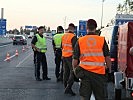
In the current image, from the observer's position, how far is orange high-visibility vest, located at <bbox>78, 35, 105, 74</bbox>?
291 inches

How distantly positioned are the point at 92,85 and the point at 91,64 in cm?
36

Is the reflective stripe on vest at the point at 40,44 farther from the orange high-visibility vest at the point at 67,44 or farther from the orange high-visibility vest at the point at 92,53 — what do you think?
the orange high-visibility vest at the point at 92,53

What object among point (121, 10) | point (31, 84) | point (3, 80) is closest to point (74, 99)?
point (31, 84)

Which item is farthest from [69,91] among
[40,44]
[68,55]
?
[40,44]

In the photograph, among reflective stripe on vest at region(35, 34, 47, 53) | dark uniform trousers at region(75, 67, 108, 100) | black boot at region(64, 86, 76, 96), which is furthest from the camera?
reflective stripe on vest at region(35, 34, 47, 53)

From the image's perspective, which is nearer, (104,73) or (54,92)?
(104,73)

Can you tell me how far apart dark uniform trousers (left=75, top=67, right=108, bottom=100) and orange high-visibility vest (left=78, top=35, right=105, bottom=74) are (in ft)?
0.33

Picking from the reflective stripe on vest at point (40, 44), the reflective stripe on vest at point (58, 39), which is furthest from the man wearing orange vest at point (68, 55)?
the reflective stripe on vest at point (40, 44)

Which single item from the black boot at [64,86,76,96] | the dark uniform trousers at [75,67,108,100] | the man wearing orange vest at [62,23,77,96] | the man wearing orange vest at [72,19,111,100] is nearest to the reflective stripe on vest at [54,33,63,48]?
the man wearing orange vest at [62,23,77,96]

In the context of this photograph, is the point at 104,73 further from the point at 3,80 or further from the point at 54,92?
the point at 3,80

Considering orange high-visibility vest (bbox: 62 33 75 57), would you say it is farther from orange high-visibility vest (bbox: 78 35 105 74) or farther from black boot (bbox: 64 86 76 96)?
orange high-visibility vest (bbox: 78 35 105 74)

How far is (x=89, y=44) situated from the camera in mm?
7406

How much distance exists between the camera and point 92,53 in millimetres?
7418

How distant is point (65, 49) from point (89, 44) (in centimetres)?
491
